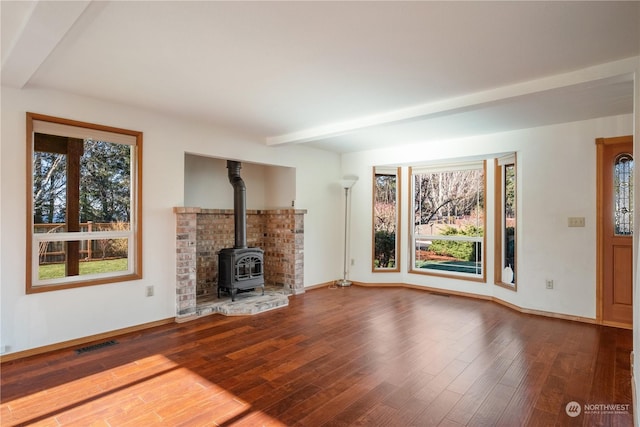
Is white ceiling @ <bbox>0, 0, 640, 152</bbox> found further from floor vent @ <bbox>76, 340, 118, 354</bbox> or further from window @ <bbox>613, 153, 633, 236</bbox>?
floor vent @ <bbox>76, 340, 118, 354</bbox>

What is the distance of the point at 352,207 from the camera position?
6.31 m

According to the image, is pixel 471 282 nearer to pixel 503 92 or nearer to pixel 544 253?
pixel 544 253

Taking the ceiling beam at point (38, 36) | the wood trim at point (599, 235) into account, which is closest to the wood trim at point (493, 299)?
the wood trim at point (599, 235)

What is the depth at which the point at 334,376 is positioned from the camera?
2689mm

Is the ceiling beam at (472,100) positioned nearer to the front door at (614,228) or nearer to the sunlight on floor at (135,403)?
the front door at (614,228)

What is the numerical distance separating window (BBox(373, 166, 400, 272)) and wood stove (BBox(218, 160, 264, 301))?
2.20 m

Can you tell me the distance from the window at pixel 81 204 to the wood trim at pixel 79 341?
0.53 m

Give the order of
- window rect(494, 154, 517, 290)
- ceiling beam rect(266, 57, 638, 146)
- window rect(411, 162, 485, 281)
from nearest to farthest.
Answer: ceiling beam rect(266, 57, 638, 146) < window rect(494, 154, 517, 290) < window rect(411, 162, 485, 281)

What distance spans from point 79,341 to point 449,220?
5199mm

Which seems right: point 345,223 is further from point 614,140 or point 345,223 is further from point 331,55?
point 331,55

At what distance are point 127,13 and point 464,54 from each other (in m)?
2.18

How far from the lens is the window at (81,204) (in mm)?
3199

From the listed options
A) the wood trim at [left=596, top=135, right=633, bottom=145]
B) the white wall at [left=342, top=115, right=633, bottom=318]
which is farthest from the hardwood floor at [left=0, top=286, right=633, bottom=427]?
the wood trim at [left=596, top=135, right=633, bottom=145]

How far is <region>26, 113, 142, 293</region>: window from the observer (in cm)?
320
